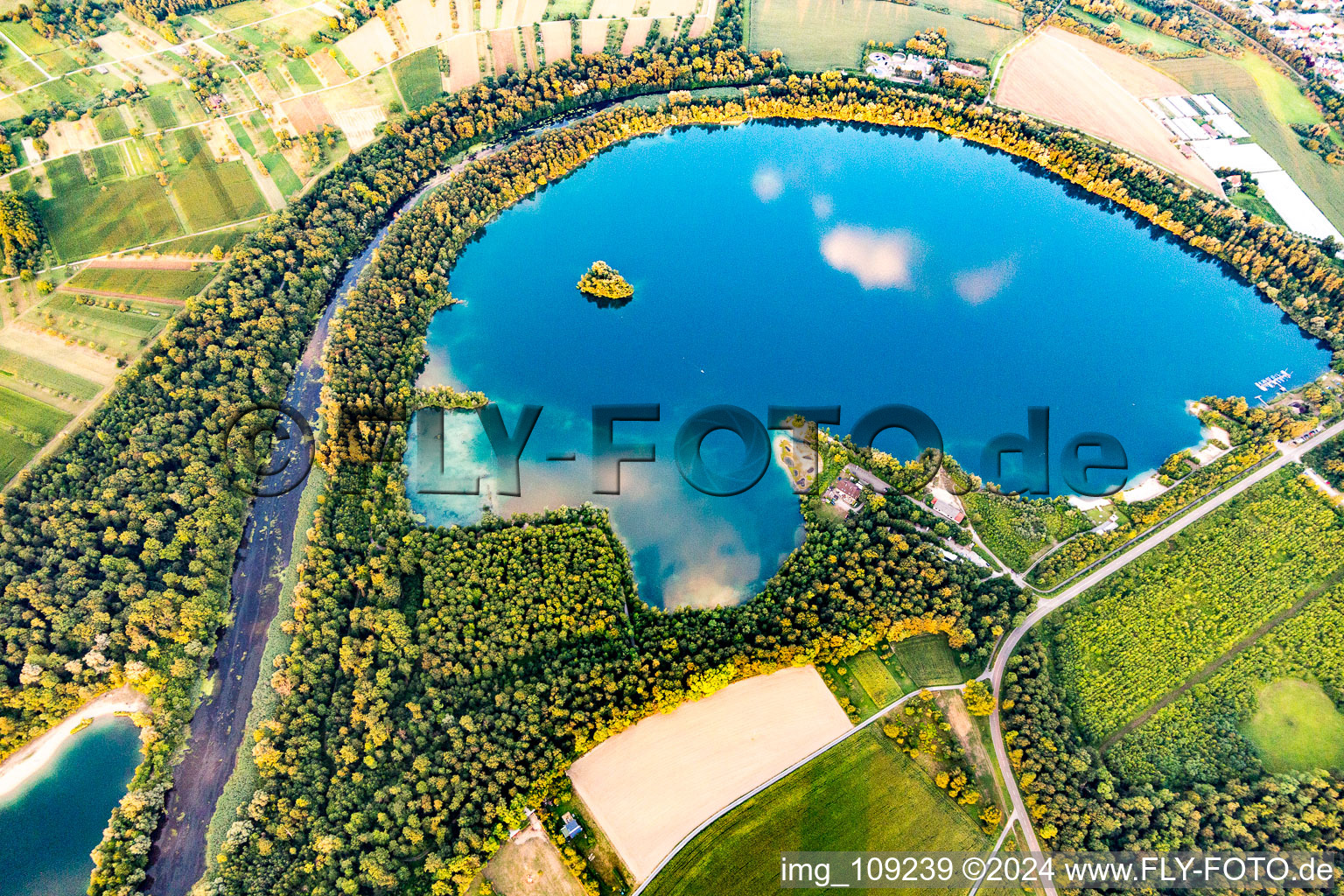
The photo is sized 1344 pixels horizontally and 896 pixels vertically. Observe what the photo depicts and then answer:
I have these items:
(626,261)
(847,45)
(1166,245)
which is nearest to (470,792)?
(626,261)

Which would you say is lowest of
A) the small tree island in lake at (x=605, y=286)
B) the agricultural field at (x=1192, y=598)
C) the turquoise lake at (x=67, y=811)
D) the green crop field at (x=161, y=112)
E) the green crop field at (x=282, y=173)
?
the turquoise lake at (x=67, y=811)

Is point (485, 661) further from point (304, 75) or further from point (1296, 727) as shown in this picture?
point (304, 75)

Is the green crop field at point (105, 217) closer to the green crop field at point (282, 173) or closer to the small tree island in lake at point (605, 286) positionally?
the green crop field at point (282, 173)

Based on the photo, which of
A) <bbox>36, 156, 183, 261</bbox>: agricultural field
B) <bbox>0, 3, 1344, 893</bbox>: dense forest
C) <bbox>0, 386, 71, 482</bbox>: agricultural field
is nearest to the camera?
<bbox>0, 3, 1344, 893</bbox>: dense forest

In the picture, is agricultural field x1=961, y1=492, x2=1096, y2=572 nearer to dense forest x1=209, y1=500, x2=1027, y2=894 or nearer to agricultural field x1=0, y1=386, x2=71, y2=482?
dense forest x1=209, y1=500, x2=1027, y2=894

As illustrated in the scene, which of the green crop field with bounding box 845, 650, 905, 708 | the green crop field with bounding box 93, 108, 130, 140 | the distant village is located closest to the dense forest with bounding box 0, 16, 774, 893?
the green crop field with bounding box 93, 108, 130, 140

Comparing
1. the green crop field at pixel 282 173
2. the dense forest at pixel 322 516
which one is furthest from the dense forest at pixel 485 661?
the green crop field at pixel 282 173
